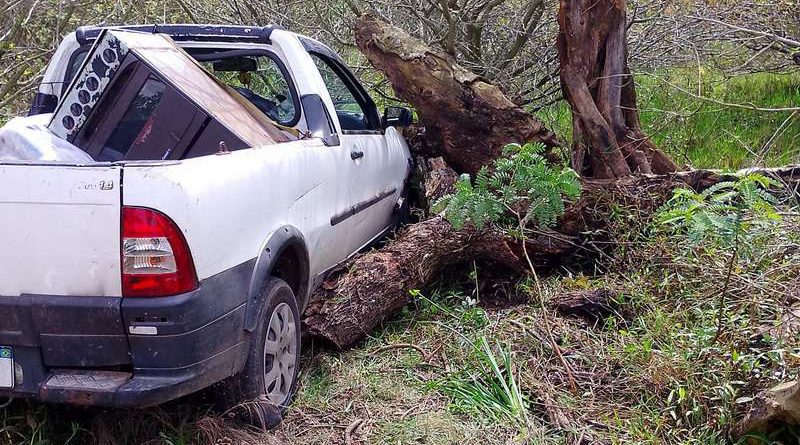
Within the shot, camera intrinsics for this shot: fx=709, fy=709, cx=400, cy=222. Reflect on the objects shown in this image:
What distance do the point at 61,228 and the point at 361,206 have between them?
89.7 inches

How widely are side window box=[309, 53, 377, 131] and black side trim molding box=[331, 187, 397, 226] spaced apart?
0.50 meters

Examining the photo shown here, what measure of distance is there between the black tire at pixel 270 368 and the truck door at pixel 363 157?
983 mm

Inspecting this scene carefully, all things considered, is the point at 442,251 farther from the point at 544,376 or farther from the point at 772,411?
the point at 772,411

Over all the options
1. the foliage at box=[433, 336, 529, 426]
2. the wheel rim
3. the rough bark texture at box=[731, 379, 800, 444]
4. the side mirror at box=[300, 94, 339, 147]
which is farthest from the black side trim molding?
the rough bark texture at box=[731, 379, 800, 444]

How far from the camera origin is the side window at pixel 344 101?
194 inches

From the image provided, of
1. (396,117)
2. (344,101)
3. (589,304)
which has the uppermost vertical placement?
(344,101)

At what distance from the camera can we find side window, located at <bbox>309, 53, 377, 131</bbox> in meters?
4.92

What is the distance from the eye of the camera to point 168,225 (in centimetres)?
262

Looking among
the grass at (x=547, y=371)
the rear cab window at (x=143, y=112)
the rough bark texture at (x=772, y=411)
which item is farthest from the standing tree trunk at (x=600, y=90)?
the rear cab window at (x=143, y=112)

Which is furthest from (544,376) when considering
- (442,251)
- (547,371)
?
(442,251)

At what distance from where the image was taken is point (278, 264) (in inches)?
141

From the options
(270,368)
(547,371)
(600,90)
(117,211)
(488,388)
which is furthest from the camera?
(600,90)

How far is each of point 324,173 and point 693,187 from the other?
2730mm

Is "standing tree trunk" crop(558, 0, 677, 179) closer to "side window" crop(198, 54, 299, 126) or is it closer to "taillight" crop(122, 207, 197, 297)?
"side window" crop(198, 54, 299, 126)
